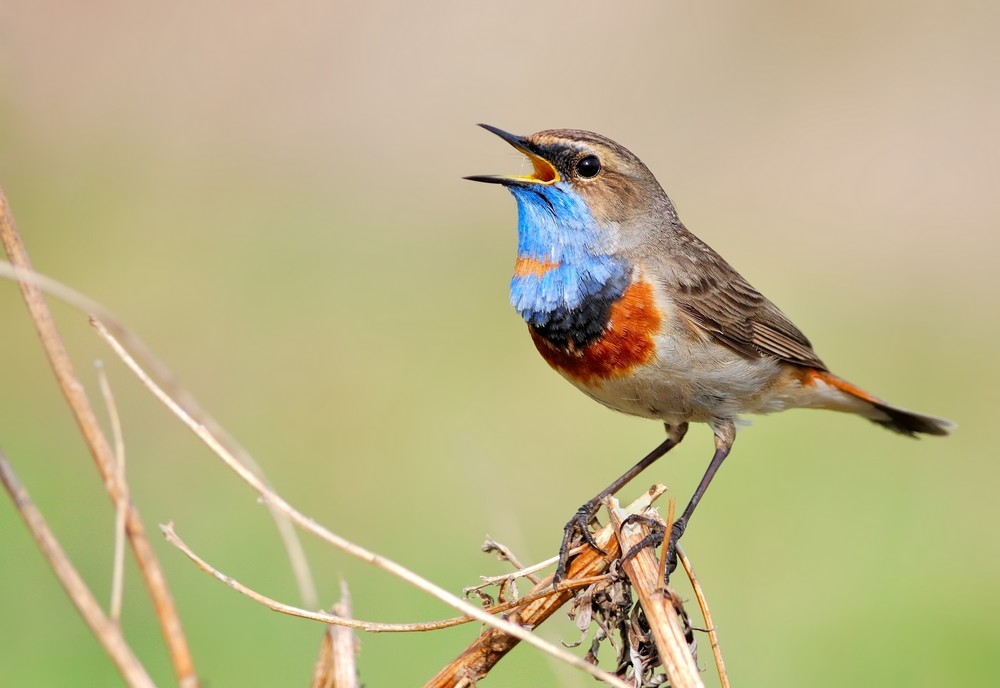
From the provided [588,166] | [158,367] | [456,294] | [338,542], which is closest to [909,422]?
[588,166]

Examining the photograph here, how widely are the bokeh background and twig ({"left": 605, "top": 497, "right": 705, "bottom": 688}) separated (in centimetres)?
72

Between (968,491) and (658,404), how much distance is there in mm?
4901

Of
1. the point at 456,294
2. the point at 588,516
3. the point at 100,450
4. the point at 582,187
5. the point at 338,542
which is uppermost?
the point at 582,187

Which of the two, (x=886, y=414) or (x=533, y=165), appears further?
(x=886, y=414)

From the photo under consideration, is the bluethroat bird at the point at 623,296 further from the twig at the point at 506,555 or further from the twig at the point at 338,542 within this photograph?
the twig at the point at 338,542

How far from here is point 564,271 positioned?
4.75 metres

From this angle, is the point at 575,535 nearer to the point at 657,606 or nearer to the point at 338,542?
the point at 657,606

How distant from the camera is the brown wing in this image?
198 inches

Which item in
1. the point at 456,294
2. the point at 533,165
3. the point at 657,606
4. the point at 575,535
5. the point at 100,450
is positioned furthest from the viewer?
the point at 456,294

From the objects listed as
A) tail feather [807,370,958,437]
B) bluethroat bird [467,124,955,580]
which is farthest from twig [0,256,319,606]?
tail feather [807,370,958,437]

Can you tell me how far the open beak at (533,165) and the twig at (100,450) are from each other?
7.66 ft

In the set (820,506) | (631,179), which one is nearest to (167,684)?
(631,179)

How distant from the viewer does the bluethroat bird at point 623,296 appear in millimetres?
4730

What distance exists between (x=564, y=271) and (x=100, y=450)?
2.60m
